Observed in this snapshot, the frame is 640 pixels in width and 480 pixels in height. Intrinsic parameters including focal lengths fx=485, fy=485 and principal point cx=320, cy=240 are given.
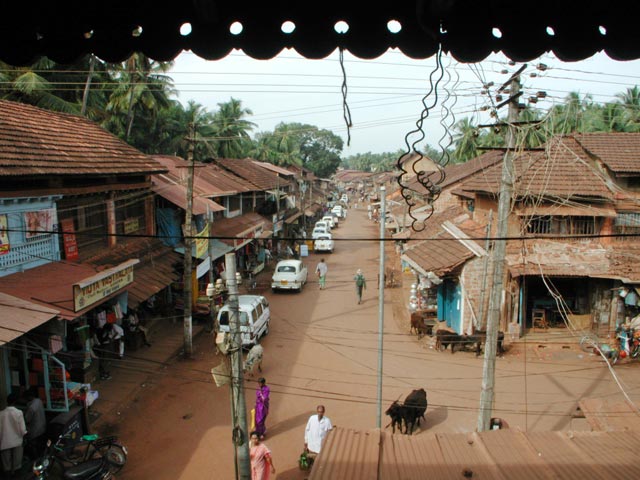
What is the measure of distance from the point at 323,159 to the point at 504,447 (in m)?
81.4

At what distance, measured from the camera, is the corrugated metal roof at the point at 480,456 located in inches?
189

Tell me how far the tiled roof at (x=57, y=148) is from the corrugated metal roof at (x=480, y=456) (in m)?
9.34

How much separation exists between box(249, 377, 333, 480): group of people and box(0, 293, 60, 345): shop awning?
464 centimetres

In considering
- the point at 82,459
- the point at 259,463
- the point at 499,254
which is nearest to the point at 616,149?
the point at 499,254

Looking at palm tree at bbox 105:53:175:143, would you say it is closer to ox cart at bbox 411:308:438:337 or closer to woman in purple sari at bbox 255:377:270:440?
ox cart at bbox 411:308:438:337

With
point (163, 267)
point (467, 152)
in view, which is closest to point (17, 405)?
point (163, 267)

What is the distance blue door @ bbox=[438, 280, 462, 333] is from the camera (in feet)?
62.5

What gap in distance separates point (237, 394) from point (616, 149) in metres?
19.0

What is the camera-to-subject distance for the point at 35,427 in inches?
383

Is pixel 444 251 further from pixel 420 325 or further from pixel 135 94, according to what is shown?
pixel 135 94

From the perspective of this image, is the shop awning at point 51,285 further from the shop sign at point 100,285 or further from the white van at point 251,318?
the white van at point 251,318

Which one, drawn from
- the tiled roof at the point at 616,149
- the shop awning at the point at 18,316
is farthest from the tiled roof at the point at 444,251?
the shop awning at the point at 18,316

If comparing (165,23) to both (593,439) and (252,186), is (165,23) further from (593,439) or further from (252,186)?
(252,186)

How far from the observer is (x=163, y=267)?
17172mm
